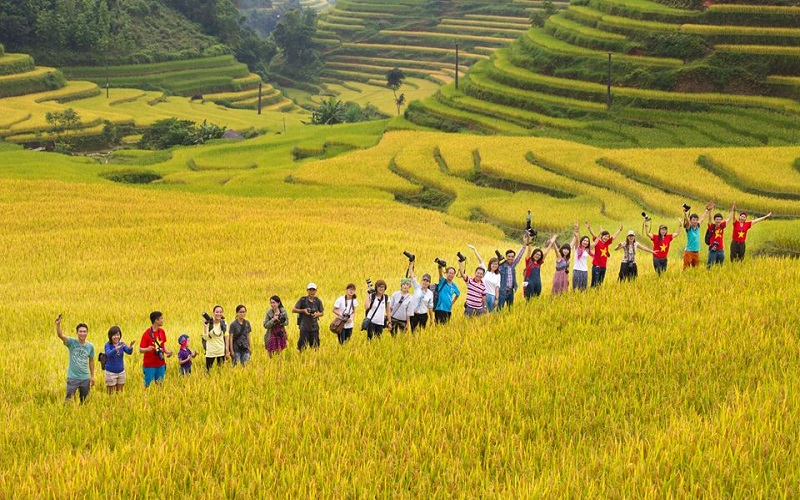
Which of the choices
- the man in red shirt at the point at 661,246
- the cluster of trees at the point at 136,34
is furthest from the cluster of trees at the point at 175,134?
the man in red shirt at the point at 661,246

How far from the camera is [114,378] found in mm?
9148

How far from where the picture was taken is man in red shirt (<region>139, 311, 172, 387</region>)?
9.18 metres

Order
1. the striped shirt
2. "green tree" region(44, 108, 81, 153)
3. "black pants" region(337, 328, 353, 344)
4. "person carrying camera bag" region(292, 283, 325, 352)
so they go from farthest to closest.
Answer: "green tree" region(44, 108, 81, 153)
the striped shirt
"black pants" region(337, 328, 353, 344)
"person carrying camera bag" region(292, 283, 325, 352)

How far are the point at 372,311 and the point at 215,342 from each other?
7.23ft

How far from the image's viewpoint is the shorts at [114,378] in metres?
9.11

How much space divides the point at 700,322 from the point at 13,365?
9.17 m

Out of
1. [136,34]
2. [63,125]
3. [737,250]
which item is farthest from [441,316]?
[136,34]

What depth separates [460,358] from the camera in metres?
9.53

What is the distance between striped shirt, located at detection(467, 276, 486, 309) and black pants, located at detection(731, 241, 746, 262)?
567 centimetres

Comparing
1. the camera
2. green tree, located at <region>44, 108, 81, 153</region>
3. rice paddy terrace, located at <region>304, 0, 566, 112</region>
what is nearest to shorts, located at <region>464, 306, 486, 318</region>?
the camera

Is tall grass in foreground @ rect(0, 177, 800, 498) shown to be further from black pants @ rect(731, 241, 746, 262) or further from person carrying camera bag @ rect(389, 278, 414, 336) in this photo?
black pants @ rect(731, 241, 746, 262)

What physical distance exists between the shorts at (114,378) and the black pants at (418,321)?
4.03m

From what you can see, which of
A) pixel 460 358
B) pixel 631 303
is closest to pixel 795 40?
pixel 631 303

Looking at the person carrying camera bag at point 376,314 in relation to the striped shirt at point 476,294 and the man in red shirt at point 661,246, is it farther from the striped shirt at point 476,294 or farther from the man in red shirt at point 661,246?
the man in red shirt at point 661,246
